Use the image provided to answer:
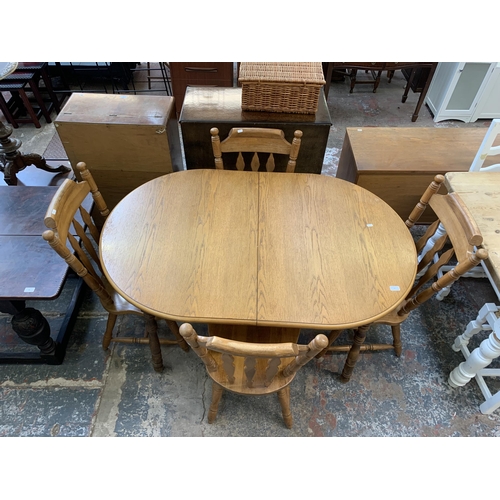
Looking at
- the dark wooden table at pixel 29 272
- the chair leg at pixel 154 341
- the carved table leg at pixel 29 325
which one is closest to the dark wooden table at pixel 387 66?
the dark wooden table at pixel 29 272

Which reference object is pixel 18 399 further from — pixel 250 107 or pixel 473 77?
pixel 473 77

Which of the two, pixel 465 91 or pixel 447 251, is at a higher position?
pixel 447 251

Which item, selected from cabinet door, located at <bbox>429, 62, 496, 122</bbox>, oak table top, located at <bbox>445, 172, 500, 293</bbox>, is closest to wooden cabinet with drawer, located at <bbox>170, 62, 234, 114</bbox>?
cabinet door, located at <bbox>429, 62, 496, 122</bbox>

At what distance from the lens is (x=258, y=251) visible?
1.53 meters

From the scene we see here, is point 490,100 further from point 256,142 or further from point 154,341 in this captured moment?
point 154,341

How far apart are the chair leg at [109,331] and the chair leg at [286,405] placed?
3.05ft

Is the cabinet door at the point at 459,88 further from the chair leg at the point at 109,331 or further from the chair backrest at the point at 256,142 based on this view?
the chair leg at the point at 109,331

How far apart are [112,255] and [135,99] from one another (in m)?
1.33

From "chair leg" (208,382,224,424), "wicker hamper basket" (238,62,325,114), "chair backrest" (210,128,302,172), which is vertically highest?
"wicker hamper basket" (238,62,325,114)

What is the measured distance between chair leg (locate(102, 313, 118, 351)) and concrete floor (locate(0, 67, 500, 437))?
78mm

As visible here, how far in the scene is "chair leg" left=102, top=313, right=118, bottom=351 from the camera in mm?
1896

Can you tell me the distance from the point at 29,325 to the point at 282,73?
6.13 feet

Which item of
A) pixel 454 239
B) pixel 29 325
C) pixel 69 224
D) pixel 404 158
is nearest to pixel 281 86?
pixel 404 158

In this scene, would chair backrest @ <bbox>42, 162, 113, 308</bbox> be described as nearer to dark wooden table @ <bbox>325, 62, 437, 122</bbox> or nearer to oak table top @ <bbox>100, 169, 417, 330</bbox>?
oak table top @ <bbox>100, 169, 417, 330</bbox>
